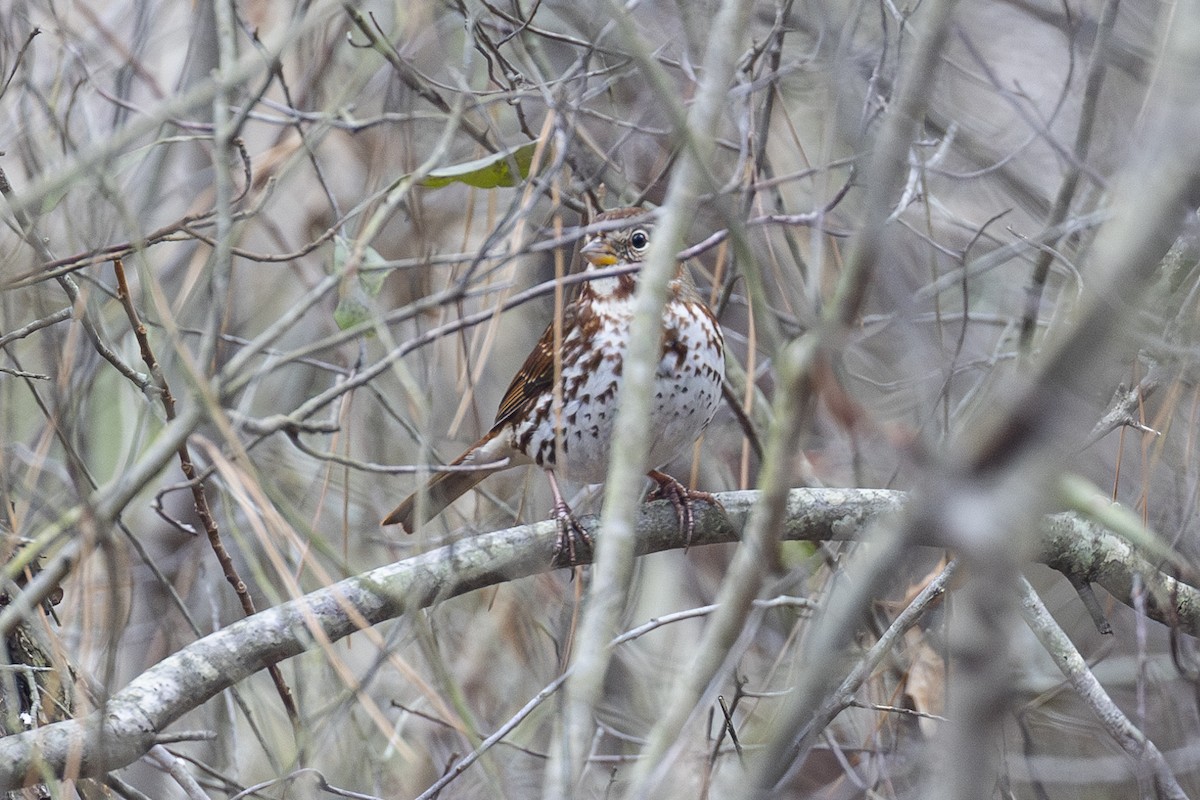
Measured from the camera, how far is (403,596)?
283 cm

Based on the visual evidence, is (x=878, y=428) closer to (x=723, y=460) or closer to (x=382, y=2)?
(x=723, y=460)

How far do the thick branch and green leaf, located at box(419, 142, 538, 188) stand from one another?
947 mm

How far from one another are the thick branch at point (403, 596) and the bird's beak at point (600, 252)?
79 cm

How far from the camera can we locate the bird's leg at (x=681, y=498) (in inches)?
141

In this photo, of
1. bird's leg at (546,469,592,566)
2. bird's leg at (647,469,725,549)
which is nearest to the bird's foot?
bird's leg at (546,469,592,566)

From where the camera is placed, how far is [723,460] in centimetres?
542

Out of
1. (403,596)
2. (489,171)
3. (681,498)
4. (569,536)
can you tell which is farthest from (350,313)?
(681,498)

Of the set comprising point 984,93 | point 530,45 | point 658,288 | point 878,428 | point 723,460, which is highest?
point 984,93

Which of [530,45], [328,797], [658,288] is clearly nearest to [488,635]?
[328,797]

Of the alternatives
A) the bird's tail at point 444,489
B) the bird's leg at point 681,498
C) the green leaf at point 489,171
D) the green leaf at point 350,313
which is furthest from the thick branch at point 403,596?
the green leaf at point 489,171

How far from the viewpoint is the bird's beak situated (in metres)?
3.84

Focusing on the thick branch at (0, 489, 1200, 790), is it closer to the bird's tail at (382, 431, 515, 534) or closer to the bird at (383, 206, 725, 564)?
the bird at (383, 206, 725, 564)

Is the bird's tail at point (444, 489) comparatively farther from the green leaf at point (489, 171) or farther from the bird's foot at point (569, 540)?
the green leaf at point (489, 171)

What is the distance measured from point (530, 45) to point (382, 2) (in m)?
2.00
